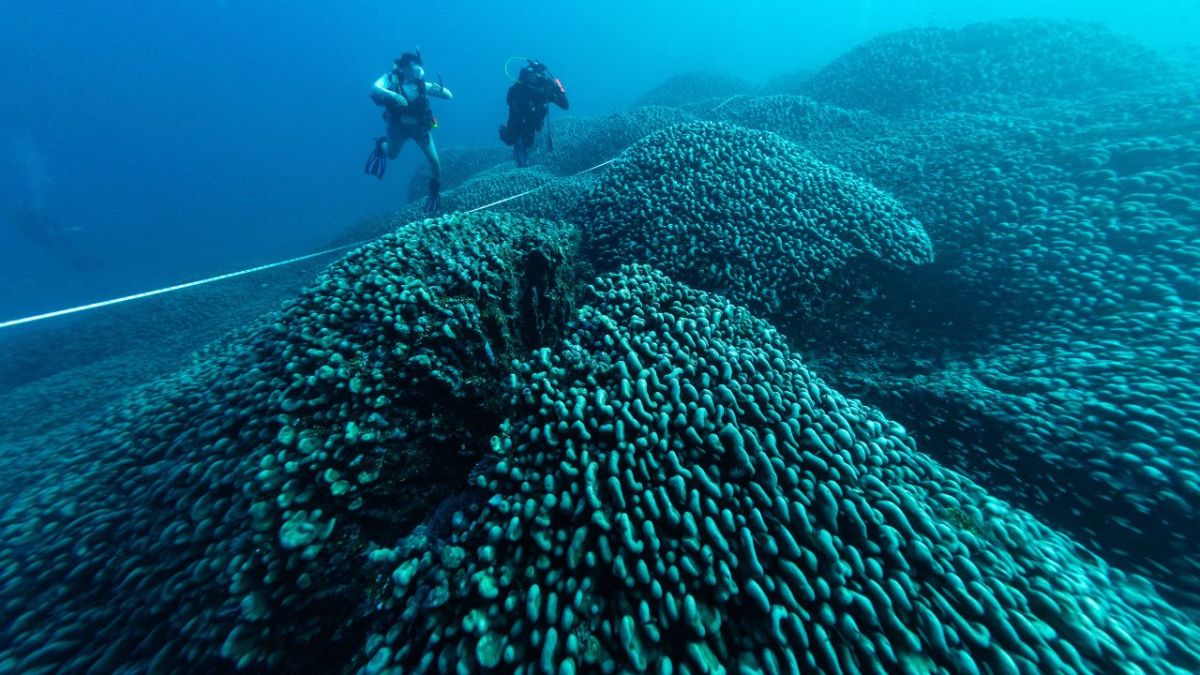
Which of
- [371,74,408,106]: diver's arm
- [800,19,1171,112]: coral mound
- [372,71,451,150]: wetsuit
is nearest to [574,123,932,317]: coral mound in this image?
[371,74,408,106]: diver's arm

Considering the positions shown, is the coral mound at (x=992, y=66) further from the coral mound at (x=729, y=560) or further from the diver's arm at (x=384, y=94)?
the coral mound at (x=729, y=560)

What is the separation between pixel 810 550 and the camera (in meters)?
2.20

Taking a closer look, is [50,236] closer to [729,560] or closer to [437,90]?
[437,90]

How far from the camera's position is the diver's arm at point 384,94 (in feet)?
30.9

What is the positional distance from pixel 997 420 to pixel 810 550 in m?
2.81

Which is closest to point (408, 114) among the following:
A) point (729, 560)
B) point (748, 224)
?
point (748, 224)

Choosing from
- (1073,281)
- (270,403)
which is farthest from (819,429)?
(1073,281)

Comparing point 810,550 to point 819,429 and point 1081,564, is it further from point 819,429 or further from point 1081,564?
point 1081,564

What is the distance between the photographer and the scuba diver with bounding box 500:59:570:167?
36.3 feet

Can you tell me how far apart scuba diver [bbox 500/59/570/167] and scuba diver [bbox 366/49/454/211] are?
176 cm

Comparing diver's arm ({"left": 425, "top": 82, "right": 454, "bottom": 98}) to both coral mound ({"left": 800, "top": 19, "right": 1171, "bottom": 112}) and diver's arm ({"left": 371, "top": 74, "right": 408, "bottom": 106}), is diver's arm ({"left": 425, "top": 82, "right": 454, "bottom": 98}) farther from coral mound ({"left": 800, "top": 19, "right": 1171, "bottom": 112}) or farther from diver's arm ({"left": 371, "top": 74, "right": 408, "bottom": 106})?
coral mound ({"left": 800, "top": 19, "right": 1171, "bottom": 112})

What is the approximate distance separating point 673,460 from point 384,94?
10.8 metres

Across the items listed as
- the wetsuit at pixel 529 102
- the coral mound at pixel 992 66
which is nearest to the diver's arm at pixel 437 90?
the wetsuit at pixel 529 102

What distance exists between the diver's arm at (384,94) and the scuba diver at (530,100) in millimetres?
2870
